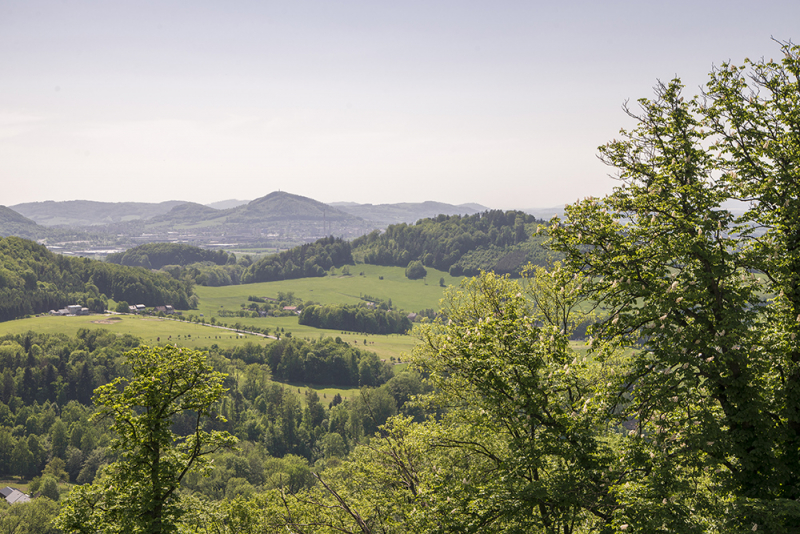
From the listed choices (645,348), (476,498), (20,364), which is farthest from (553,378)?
(20,364)

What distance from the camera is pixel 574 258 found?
15.6 m

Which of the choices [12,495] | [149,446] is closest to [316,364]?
[12,495]

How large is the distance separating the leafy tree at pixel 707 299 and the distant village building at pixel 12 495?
5022 inches

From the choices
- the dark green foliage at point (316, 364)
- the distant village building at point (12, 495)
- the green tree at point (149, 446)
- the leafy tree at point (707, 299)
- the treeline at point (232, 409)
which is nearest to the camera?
the leafy tree at point (707, 299)

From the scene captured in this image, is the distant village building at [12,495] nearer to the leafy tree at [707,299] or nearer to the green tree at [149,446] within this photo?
the green tree at [149,446]

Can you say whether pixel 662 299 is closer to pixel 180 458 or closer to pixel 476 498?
pixel 476 498

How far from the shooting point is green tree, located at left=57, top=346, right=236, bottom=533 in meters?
18.2

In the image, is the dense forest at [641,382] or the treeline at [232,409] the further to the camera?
the treeline at [232,409]

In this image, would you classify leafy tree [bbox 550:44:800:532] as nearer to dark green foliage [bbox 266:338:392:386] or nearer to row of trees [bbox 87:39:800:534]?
row of trees [bbox 87:39:800:534]

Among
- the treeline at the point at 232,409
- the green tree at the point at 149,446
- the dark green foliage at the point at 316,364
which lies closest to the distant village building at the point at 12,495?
the treeline at the point at 232,409

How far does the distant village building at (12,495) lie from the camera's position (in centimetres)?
10450

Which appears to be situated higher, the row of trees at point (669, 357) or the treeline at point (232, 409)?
the row of trees at point (669, 357)

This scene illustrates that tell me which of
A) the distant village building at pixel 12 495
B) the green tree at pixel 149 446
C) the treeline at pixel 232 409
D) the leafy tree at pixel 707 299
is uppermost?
the leafy tree at pixel 707 299

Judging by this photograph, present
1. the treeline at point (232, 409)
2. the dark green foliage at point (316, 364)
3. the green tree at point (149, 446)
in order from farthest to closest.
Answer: the dark green foliage at point (316, 364) → the treeline at point (232, 409) → the green tree at point (149, 446)
